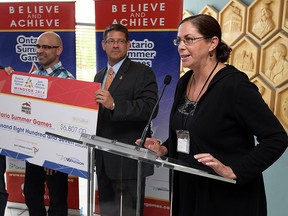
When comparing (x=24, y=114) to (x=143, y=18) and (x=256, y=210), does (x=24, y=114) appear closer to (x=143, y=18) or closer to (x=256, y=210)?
(x=143, y=18)

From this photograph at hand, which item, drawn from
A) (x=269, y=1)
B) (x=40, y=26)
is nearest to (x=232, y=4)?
(x=269, y=1)

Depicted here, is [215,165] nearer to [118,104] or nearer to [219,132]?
[219,132]

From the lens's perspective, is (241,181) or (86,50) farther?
(86,50)

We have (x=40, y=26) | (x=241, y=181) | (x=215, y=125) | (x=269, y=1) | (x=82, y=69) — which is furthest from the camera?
(x=82, y=69)

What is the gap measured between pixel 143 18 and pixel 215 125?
1.63m

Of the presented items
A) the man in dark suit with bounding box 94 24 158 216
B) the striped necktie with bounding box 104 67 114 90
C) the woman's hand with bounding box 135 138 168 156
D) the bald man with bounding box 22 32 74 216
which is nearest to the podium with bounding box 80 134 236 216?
the woman's hand with bounding box 135 138 168 156

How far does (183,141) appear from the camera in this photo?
1.44m

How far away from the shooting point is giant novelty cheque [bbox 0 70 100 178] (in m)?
2.15

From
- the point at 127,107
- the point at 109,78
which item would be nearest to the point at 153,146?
the point at 127,107

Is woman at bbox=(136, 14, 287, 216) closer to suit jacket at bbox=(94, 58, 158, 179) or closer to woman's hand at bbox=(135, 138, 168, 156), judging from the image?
woman's hand at bbox=(135, 138, 168, 156)

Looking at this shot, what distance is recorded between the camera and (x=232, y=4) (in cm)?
297

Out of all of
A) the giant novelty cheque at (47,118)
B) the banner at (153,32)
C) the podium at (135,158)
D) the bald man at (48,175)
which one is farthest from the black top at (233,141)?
the bald man at (48,175)

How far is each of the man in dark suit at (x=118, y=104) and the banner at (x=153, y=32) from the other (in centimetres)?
41

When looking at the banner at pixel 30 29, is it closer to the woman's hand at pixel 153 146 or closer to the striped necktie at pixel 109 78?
the striped necktie at pixel 109 78
